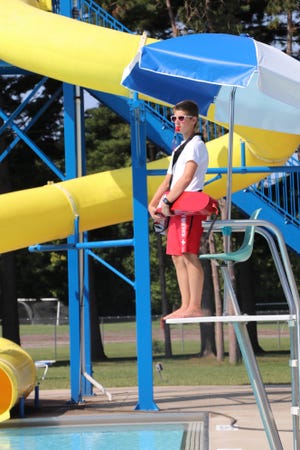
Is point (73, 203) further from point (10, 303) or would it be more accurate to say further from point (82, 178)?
point (10, 303)

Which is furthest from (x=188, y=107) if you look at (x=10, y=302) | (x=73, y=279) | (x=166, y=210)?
(x=10, y=302)

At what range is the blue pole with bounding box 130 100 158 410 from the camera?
495 inches

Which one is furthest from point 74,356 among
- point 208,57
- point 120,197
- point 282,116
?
point 208,57

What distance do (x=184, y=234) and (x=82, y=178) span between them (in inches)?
290

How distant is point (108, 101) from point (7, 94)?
15.8 m

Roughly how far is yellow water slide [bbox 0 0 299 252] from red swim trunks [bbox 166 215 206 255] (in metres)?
5.67

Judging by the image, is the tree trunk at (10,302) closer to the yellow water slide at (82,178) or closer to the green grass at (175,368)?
the green grass at (175,368)

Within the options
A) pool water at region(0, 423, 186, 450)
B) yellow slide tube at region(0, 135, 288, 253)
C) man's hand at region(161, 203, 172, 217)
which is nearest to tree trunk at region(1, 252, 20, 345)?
yellow slide tube at region(0, 135, 288, 253)

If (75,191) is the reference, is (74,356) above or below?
below

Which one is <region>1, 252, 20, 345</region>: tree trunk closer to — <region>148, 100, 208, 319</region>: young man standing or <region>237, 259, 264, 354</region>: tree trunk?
<region>237, 259, 264, 354</region>: tree trunk

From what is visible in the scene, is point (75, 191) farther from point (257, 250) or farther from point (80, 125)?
point (257, 250)

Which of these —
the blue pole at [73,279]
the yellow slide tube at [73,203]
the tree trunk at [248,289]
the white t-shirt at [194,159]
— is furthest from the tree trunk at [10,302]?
the white t-shirt at [194,159]

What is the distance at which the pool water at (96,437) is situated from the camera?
33.6 ft

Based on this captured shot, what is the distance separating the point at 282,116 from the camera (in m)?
7.73
